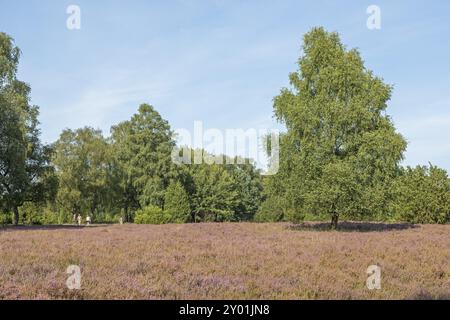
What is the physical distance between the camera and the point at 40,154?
146 ft

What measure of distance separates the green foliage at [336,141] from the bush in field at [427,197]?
1120 cm

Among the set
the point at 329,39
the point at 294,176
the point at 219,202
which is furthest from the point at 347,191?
the point at 219,202

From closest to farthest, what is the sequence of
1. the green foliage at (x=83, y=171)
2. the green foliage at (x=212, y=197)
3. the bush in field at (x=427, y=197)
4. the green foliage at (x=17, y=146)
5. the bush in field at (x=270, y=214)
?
the green foliage at (x=17, y=146) → the bush in field at (x=427, y=197) → the bush in field at (x=270, y=214) → the green foliage at (x=83, y=171) → the green foliage at (x=212, y=197)

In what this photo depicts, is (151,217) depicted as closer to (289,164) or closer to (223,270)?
(289,164)

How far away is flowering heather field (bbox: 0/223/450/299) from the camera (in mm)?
8953

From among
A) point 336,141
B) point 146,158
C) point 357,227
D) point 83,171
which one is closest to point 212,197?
point 146,158

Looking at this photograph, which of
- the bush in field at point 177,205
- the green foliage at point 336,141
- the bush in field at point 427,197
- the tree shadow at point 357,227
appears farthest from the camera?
the bush in field at point 177,205

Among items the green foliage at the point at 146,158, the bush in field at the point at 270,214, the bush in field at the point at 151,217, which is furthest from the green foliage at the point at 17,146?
the bush in field at the point at 270,214

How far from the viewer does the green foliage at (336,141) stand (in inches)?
970

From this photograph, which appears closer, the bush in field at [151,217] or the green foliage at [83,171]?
the bush in field at [151,217]

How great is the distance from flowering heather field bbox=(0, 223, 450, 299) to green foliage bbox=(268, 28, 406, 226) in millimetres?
7573

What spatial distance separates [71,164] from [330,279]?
58.4 meters

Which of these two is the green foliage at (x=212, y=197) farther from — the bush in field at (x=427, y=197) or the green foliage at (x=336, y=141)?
the green foliage at (x=336, y=141)

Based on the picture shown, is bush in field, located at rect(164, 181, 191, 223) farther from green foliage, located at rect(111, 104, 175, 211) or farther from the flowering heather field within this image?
the flowering heather field
